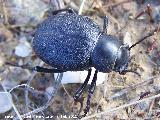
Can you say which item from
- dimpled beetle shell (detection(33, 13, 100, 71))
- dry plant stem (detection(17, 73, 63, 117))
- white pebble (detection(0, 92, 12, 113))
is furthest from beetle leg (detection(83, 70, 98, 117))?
white pebble (detection(0, 92, 12, 113))

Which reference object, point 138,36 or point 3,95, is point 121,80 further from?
point 3,95

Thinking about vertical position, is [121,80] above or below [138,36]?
below

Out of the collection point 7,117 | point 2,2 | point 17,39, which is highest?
point 2,2

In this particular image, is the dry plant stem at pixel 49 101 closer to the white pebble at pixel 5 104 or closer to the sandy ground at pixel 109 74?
the sandy ground at pixel 109 74

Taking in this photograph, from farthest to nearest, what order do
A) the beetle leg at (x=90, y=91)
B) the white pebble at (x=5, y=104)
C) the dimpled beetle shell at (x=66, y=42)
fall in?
the white pebble at (x=5, y=104) < the beetle leg at (x=90, y=91) < the dimpled beetle shell at (x=66, y=42)

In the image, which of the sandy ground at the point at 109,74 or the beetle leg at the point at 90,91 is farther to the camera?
the sandy ground at the point at 109,74

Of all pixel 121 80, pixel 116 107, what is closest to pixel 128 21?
pixel 121 80

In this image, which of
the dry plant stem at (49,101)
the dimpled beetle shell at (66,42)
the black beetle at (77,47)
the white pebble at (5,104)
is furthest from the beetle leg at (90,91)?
the white pebble at (5,104)

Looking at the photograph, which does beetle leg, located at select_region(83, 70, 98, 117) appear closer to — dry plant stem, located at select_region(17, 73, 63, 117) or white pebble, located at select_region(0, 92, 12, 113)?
dry plant stem, located at select_region(17, 73, 63, 117)
